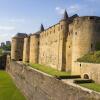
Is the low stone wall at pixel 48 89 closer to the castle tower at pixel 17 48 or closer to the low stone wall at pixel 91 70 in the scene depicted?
the low stone wall at pixel 91 70

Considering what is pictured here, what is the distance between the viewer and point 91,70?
53.9ft

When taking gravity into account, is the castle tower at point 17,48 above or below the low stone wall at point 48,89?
above

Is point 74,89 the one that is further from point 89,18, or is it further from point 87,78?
point 89,18

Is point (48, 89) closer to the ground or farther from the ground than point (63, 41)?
closer to the ground

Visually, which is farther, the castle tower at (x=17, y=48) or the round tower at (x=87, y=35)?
the castle tower at (x=17, y=48)

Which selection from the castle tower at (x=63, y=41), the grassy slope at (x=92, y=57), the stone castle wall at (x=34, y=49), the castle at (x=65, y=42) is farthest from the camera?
the stone castle wall at (x=34, y=49)

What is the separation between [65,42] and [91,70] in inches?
382

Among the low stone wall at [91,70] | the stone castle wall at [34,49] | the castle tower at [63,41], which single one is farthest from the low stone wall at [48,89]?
the stone castle wall at [34,49]

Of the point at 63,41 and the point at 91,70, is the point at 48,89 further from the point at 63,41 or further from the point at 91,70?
the point at 63,41

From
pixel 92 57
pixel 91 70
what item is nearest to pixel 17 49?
pixel 92 57

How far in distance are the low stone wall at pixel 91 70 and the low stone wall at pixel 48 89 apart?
6.95ft

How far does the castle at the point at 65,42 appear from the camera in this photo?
19953 millimetres

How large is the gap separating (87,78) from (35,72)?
612 cm

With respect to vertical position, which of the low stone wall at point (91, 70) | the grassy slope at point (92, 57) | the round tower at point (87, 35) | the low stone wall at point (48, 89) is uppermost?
the round tower at point (87, 35)
